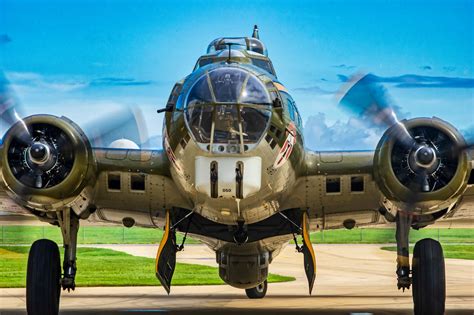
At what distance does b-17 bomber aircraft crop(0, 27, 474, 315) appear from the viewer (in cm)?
1166

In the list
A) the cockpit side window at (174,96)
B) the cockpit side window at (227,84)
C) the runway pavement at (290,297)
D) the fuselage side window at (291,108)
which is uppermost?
the cockpit side window at (227,84)

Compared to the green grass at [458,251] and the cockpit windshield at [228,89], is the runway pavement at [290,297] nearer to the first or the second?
the green grass at [458,251]

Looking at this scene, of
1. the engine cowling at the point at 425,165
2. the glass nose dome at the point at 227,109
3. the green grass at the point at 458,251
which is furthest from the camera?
the green grass at the point at 458,251

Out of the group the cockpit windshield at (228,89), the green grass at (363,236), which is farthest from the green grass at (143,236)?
the cockpit windshield at (228,89)

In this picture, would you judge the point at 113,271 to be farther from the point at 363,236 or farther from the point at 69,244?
the point at 363,236

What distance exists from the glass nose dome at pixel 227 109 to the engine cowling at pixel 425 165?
95.2 inches

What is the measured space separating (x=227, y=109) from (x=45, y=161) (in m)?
3.24

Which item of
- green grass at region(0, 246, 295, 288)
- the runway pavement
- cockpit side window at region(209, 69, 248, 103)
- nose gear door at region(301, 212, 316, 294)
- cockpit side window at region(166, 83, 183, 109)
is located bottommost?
green grass at region(0, 246, 295, 288)

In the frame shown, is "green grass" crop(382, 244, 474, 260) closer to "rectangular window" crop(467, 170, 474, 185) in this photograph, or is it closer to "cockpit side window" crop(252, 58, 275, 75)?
"rectangular window" crop(467, 170, 474, 185)

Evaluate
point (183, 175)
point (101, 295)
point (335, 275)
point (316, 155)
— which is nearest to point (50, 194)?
point (183, 175)

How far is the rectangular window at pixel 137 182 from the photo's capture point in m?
14.2

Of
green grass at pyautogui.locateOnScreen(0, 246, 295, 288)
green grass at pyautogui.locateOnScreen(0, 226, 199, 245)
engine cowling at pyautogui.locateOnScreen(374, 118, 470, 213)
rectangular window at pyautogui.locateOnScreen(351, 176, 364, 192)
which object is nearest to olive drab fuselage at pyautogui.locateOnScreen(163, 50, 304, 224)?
rectangular window at pyautogui.locateOnScreen(351, 176, 364, 192)

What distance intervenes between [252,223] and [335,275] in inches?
648

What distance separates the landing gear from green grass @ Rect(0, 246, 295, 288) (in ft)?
36.8
